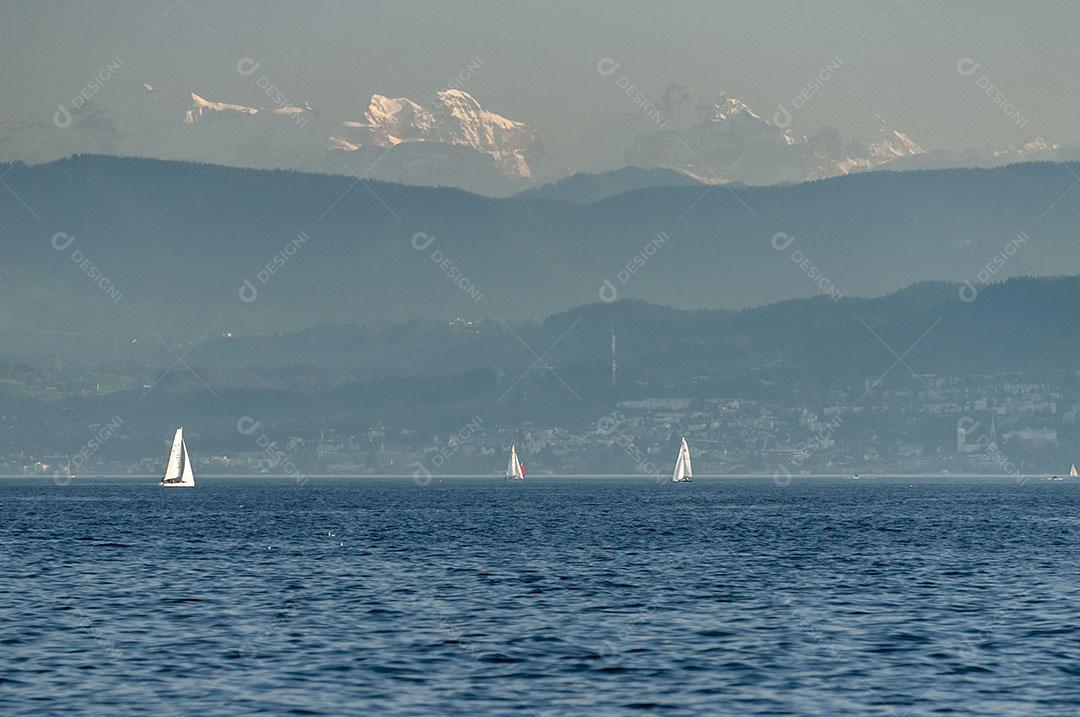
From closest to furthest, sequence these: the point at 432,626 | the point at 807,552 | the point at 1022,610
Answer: the point at 432,626, the point at 1022,610, the point at 807,552

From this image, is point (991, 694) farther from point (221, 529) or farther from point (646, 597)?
point (221, 529)

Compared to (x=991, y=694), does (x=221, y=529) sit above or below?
above

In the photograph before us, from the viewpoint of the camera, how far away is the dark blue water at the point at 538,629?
5403cm

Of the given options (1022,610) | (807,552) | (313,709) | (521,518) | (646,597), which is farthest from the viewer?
(521,518)

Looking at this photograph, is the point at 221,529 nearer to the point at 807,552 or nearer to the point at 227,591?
the point at 807,552

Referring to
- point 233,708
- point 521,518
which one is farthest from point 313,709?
point 521,518

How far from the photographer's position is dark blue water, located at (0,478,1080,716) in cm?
5403

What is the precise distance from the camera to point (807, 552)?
12206 cm

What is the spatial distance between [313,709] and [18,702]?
9.56 m

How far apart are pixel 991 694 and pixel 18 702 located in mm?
31124

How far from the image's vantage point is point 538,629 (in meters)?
70.3

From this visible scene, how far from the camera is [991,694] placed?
54688 millimetres

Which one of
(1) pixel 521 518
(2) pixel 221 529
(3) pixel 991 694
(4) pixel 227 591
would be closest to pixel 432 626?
(4) pixel 227 591

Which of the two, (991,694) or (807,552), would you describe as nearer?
(991,694)
